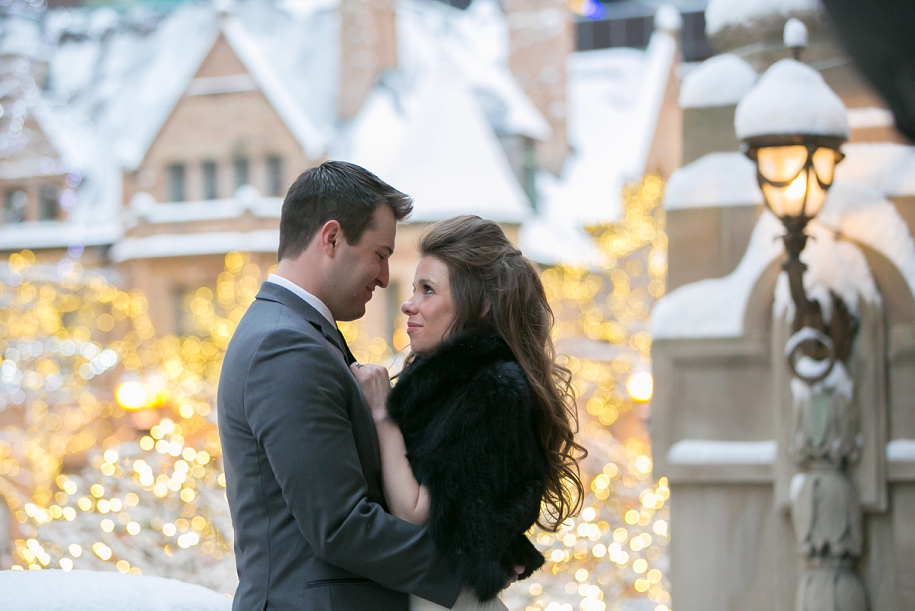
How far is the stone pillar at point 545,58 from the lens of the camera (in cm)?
2683

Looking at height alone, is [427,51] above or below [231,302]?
above

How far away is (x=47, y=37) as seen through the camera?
82.2 ft

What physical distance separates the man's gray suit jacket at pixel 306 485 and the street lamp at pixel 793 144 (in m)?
2.39

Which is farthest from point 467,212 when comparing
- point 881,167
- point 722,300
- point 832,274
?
point 832,274

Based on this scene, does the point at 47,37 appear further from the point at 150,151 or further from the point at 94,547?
the point at 94,547

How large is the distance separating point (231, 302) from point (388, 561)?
19.1 m

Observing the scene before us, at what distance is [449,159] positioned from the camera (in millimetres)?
21500

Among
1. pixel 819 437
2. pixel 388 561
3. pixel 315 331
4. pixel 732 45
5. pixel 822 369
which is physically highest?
pixel 732 45

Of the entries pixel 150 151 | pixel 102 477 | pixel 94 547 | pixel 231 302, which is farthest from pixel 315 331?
pixel 150 151

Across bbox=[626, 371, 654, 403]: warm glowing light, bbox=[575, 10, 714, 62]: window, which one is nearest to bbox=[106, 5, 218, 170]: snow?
bbox=[626, 371, 654, 403]: warm glowing light

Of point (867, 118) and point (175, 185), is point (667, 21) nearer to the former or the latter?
point (175, 185)

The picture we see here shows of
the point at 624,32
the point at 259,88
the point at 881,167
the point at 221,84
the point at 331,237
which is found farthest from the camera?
the point at 624,32

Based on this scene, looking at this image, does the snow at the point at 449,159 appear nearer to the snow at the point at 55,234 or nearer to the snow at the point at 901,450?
the snow at the point at 55,234

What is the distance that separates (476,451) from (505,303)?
1.45 ft
